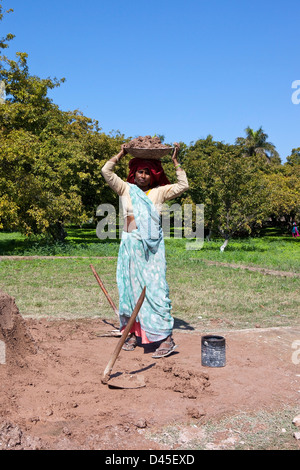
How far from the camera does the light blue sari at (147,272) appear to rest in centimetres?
489

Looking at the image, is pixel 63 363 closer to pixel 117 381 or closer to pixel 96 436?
pixel 117 381

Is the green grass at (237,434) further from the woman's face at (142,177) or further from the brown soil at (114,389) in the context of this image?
the woman's face at (142,177)

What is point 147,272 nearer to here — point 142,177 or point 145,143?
point 142,177

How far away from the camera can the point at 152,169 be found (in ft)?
16.9

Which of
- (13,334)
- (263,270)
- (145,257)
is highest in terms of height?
(145,257)

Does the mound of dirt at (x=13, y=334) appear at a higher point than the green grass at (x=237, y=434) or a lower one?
higher

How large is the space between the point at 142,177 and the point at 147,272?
1.08m

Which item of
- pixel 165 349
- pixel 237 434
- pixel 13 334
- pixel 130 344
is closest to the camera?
pixel 237 434

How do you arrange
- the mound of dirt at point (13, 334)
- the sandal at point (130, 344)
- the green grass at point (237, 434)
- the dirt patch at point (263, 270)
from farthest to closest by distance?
the dirt patch at point (263, 270), the sandal at point (130, 344), the mound of dirt at point (13, 334), the green grass at point (237, 434)

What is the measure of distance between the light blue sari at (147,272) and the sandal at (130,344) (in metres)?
0.30

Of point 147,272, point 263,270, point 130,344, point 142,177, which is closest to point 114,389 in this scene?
point 130,344

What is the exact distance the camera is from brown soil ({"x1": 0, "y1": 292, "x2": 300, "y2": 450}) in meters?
3.08

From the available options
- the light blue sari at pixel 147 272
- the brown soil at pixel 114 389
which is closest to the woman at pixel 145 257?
the light blue sari at pixel 147 272

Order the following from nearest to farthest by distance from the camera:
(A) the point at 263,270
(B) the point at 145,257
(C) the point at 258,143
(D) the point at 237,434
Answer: (D) the point at 237,434, (B) the point at 145,257, (A) the point at 263,270, (C) the point at 258,143
